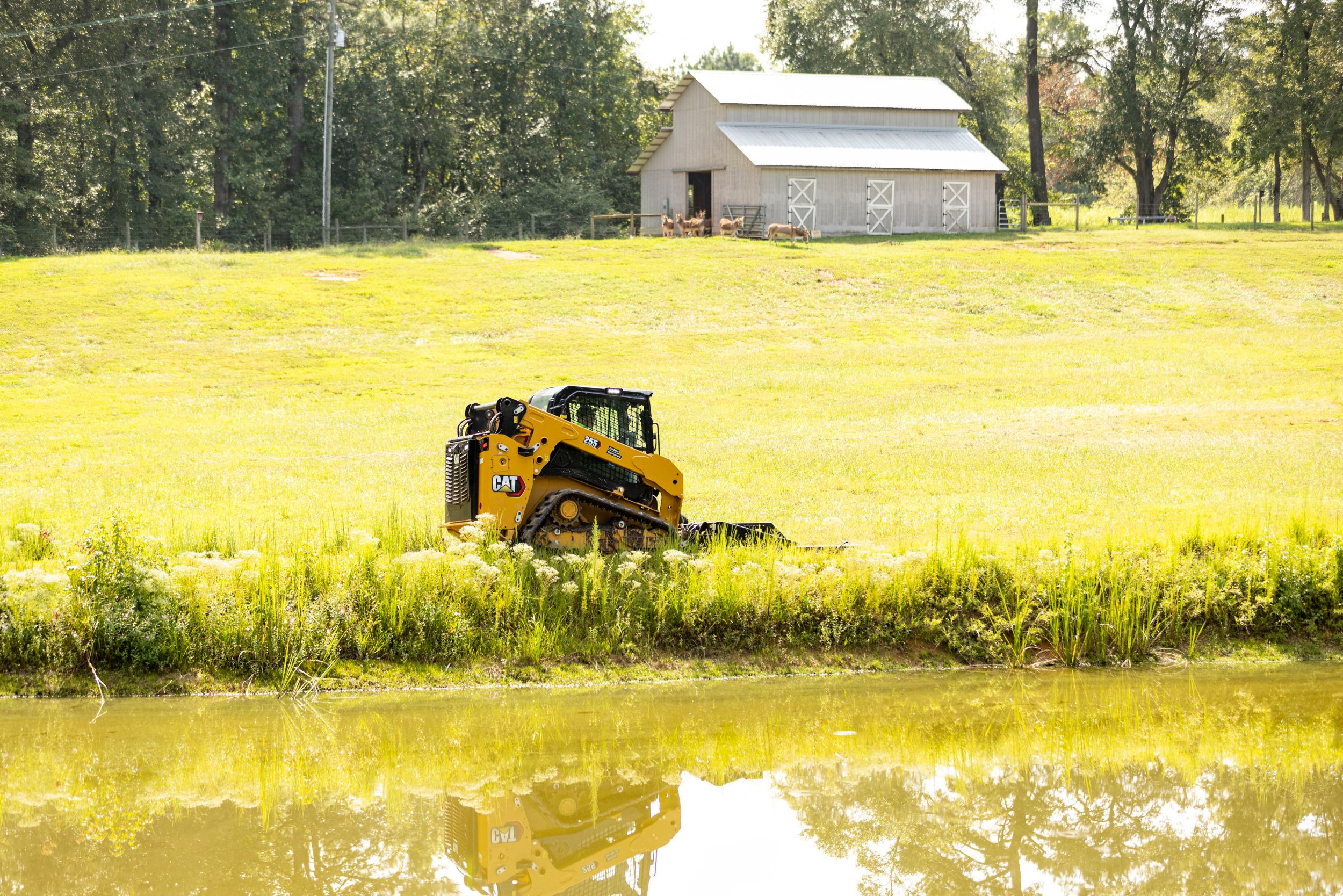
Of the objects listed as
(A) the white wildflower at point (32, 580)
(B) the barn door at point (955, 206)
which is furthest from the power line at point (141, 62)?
(A) the white wildflower at point (32, 580)

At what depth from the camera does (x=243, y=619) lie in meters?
11.6

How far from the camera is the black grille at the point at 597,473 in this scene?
45.0 feet

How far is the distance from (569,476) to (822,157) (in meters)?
45.2

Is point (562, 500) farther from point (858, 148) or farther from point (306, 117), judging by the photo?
point (306, 117)

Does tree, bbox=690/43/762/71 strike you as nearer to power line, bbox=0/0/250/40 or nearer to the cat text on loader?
power line, bbox=0/0/250/40

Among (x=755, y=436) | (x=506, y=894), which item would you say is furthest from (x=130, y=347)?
(x=506, y=894)

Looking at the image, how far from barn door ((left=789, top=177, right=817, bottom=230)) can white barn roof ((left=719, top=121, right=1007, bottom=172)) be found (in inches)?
34.0

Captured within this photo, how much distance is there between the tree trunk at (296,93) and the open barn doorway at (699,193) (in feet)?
63.8

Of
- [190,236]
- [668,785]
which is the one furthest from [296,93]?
[668,785]

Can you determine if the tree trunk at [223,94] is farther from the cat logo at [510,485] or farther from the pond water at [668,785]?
the pond water at [668,785]

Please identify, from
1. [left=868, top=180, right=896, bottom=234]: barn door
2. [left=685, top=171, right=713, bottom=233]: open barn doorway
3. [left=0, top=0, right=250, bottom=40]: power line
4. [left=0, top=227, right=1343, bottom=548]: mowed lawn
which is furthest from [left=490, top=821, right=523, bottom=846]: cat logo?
[left=0, top=0, right=250, bottom=40]: power line

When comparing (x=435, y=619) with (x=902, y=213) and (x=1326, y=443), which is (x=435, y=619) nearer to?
(x=1326, y=443)

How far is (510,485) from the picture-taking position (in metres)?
13.4

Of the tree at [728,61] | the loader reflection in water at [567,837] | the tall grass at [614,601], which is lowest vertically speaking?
the loader reflection in water at [567,837]
